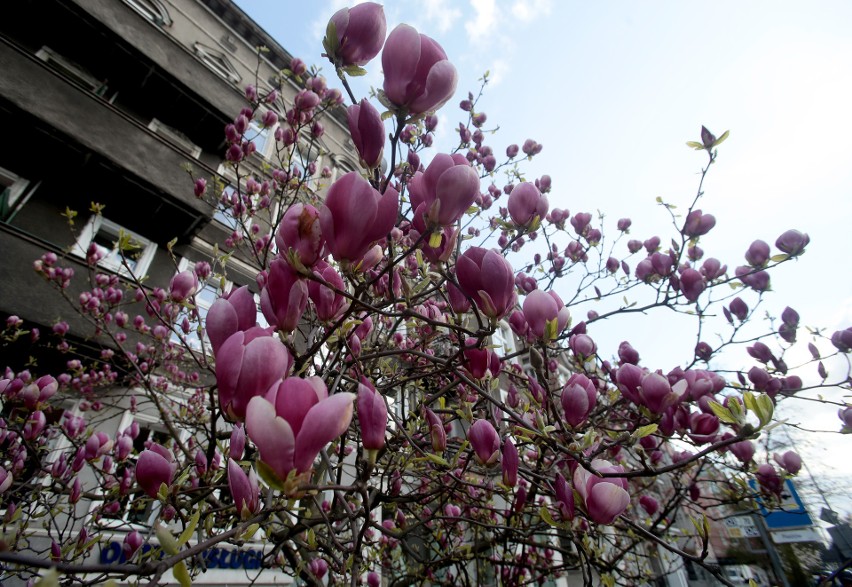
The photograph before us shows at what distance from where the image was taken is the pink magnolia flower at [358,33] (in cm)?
83

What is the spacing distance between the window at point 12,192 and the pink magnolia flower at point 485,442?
20.4ft

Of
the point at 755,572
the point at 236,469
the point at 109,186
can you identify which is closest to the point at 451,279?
the point at 236,469

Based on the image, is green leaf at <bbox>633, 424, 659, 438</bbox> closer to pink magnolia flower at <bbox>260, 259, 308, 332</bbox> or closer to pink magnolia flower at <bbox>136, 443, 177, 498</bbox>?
pink magnolia flower at <bbox>260, 259, 308, 332</bbox>

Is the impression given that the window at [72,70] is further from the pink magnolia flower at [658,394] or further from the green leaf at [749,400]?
the green leaf at [749,400]

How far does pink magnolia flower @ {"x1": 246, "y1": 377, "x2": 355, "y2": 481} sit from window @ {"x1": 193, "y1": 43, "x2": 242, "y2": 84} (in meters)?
9.97

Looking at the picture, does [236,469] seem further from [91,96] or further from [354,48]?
[91,96]

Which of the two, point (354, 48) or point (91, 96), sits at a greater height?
point (91, 96)

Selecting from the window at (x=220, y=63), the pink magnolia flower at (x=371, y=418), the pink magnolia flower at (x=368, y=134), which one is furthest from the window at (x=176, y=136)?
the pink magnolia flower at (x=371, y=418)

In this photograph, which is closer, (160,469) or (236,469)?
(236,469)

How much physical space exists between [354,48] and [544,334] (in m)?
0.78

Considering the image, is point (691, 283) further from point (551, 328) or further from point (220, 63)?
point (220, 63)

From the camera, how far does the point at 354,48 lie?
85 cm

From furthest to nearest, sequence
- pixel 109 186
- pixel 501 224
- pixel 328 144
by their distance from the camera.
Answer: pixel 328 144, pixel 109 186, pixel 501 224

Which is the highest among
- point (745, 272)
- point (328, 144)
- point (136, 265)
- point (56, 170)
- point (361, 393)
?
point (328, 144)
